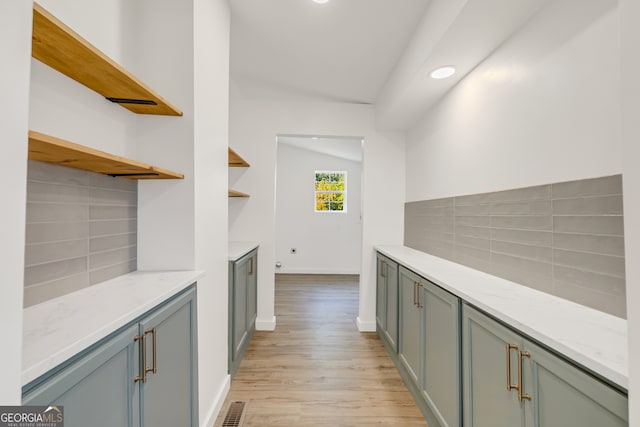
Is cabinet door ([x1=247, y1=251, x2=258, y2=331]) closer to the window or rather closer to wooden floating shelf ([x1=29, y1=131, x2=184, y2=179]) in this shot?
wooden floating shelf ([x1=29, y1=131, x2=184, y2=179])

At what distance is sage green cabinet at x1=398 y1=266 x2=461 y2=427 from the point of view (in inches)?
56.2

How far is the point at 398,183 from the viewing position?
11.2ft

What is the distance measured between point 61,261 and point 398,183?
3010 millimetres

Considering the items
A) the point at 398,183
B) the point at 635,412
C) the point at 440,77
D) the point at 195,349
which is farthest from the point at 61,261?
the point at 398,183

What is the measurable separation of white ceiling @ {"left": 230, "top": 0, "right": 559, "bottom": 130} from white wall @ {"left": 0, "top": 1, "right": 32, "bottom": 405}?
1.62 m

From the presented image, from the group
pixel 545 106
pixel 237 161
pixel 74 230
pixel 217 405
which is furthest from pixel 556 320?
pixel 237 161

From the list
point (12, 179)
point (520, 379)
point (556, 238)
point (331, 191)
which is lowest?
point (520, 379)

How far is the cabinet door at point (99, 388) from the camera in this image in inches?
26.8

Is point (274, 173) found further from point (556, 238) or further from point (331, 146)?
point (556, 238)

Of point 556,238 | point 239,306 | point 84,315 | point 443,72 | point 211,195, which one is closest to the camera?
point 84,315

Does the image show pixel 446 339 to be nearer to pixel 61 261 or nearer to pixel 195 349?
pixel 195 349

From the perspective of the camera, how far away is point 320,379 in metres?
2.31

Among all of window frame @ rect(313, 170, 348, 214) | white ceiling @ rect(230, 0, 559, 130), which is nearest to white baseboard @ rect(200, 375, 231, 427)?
white ceiling @ rect(230, 0, 559, 130)

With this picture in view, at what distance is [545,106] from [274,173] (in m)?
2.55
